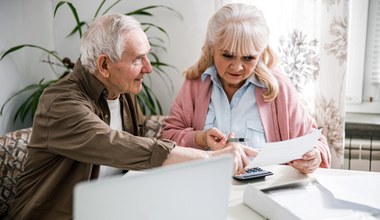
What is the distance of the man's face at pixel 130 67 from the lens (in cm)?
155

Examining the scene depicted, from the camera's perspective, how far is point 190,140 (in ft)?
5.99

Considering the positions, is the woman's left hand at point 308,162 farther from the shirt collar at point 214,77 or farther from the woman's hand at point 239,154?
the shirt collar at point 214,77

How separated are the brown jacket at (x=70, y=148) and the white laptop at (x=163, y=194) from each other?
0.50m

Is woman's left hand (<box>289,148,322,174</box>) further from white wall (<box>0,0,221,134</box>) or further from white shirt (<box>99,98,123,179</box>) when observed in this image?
white wall (<box>0,0,221,134</box>)

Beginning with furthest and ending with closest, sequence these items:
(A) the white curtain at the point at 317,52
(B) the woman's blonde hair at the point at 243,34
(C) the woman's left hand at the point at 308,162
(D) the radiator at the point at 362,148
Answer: (D) the radiator at the point at 362,148 → (A) the white curtain at the point at 317,52 → (B) the woman's blonde hair at the point at 243,34 → (C) the woman's left hand at the point at 308,162

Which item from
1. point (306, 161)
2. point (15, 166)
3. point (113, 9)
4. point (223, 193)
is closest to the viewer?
point (223, 193)

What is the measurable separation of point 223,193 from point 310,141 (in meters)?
0.57

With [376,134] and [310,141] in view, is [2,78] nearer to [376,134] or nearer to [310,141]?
[310,141]

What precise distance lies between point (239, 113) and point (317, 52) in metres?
0.62

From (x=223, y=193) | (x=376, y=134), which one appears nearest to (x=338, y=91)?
(x=376, y=134)

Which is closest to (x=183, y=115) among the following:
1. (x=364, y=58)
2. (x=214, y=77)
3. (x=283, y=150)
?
(x=214, y=77)

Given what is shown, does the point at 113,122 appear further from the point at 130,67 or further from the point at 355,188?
the point at 355,188

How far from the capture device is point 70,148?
137 cm

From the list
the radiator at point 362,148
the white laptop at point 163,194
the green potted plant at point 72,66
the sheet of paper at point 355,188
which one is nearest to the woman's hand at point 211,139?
the sheet of paper at point 355,188
